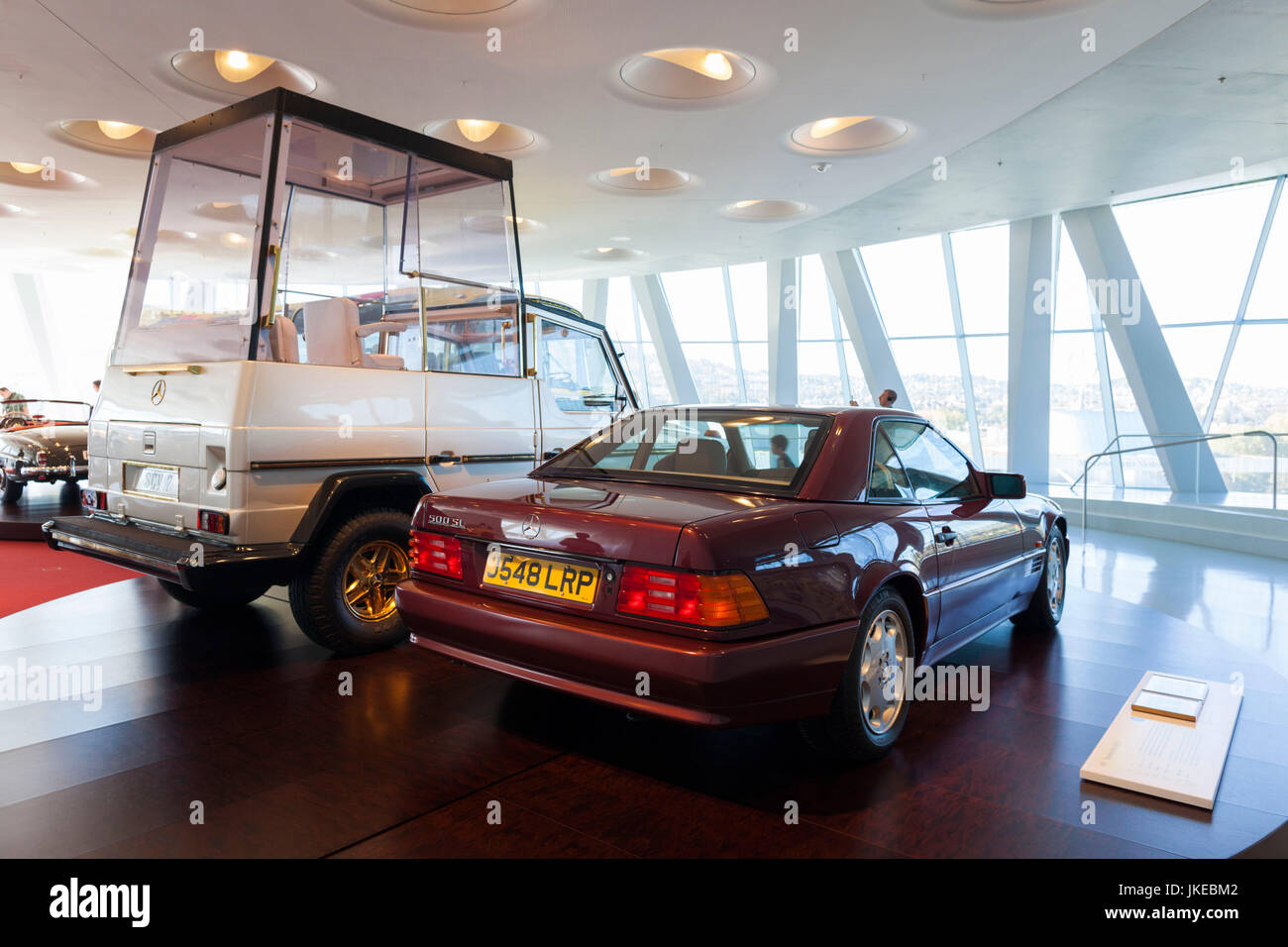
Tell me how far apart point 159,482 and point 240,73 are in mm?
5940

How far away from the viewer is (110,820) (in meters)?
2.56

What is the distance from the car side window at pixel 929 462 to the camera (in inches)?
142

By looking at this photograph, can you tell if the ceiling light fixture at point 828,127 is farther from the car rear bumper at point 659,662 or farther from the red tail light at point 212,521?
the car rear bumper at point 659,662

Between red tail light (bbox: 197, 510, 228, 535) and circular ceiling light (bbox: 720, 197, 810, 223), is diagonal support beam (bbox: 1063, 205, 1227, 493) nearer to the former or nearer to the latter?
circular ceiling light (bbox: 720, 197, 810, 223)

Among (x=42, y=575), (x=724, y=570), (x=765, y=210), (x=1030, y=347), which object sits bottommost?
(x=42, y=575)

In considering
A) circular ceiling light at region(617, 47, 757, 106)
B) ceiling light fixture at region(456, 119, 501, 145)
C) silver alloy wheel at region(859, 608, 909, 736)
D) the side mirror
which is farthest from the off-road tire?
ceiling light fixture at region(456, 119, 501, 145)

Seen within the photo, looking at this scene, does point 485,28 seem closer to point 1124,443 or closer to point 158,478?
point 158,478

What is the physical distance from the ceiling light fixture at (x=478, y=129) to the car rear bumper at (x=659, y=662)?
331 inches

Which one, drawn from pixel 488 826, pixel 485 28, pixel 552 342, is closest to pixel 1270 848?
pixel 488 826

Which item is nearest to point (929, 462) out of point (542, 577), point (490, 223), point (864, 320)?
point (542, 577)

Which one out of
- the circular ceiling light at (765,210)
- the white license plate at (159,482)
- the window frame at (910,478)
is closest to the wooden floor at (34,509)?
the white license plate at (159,482)

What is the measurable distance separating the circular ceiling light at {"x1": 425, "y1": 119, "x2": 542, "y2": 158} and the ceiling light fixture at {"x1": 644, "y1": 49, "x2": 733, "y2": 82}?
2134mm

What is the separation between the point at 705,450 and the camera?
350 cm

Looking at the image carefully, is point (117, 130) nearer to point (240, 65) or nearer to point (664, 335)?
point (240, 65)
